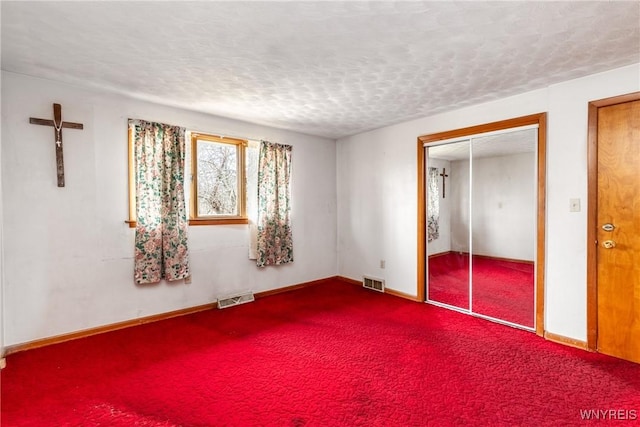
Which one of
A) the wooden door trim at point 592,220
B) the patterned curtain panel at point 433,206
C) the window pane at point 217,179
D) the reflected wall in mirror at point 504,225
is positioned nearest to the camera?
the wooden door trim at point 592,220

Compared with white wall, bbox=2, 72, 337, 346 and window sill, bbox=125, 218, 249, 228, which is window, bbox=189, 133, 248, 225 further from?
white wall, bbox=2, 72, 337, 346

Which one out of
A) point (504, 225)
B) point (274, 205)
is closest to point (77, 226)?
point (274, 205)

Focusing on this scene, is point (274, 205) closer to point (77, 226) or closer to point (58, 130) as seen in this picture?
point (77, 226)

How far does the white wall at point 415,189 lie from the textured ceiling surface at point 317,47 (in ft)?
0.65

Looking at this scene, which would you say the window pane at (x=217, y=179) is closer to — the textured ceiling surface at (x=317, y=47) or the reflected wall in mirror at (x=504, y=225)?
the textured ceiling surface at (x=317, y=47)

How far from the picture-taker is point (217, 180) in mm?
3871

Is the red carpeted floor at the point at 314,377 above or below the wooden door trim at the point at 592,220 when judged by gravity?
below

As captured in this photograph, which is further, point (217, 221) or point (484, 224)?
point (217, 221)

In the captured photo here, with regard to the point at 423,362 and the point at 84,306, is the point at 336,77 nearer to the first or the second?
the point at 423,362

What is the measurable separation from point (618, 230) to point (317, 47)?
111 inches

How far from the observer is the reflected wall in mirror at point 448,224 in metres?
3.59

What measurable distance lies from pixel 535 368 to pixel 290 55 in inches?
119

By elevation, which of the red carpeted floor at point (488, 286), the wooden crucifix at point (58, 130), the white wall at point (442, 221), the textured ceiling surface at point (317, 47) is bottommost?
the red carpeted floor at point (488, 286)

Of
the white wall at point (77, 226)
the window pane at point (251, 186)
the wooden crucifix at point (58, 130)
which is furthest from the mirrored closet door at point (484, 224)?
the wooden crucifix at point (58, 130)
